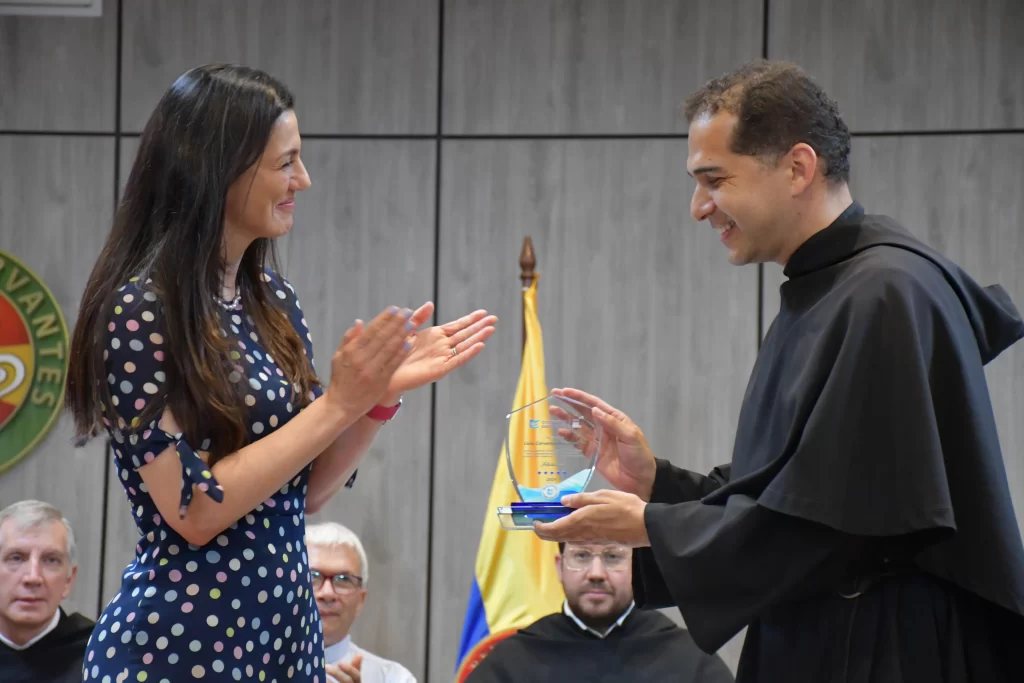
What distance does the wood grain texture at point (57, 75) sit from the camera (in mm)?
5055

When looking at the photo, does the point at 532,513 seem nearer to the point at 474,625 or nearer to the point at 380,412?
the point at 380,412

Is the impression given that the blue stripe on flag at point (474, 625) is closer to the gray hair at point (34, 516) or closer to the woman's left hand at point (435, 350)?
the gray hair at point (34, 516)

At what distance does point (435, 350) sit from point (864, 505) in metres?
0.74

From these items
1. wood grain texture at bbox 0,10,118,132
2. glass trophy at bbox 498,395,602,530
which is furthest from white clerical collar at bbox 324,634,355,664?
wood grain texture at bbox 0,10,118,132

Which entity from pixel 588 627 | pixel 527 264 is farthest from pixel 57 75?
pixel 588 627

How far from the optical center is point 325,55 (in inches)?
200

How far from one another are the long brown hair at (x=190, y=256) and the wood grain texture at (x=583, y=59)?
3.21 metres

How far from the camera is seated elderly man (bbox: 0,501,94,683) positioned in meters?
3.86

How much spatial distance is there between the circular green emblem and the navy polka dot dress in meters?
3.46

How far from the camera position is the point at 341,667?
347 centimetres

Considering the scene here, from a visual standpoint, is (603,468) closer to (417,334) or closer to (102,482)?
(417,334)

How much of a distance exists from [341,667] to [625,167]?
8.26 ft

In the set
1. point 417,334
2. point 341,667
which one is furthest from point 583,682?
point 417,334

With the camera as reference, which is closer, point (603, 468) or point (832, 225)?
point (832, 225)
